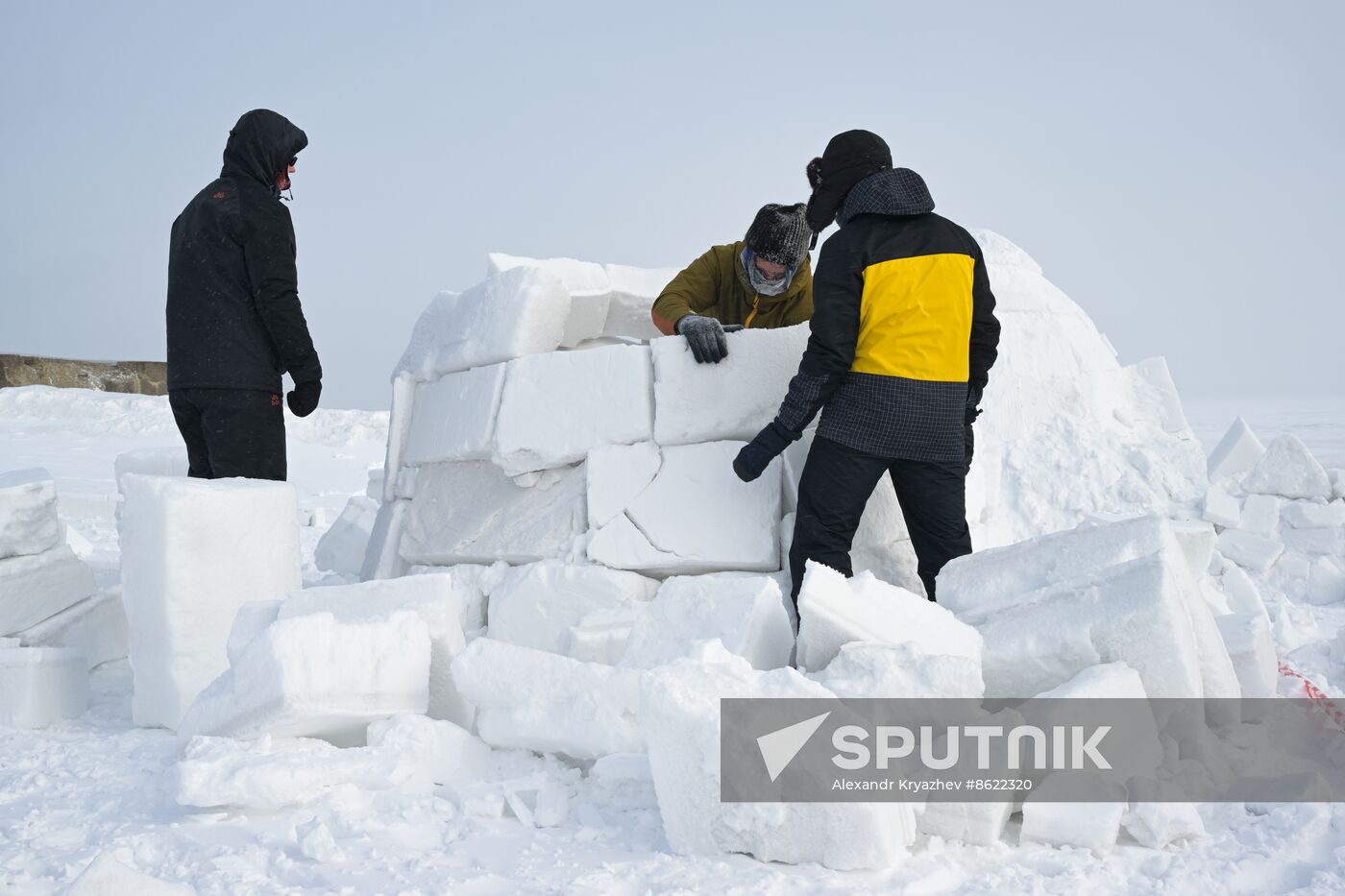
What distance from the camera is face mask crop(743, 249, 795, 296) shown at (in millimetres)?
4164

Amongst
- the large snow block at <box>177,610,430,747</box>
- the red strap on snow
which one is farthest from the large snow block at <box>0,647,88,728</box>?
the red strap on snow

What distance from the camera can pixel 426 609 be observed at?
2.90 meters

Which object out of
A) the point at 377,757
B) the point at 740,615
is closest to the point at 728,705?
the point at 740,615

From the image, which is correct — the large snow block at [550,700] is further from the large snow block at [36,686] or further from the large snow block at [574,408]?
the large snow block at [36,686]

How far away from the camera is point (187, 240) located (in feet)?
12.3

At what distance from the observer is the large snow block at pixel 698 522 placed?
3.62m

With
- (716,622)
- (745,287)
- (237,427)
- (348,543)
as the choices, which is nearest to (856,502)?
(716,622)

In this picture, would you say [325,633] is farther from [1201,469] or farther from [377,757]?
[1201,469]

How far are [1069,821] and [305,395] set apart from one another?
302 centimetres

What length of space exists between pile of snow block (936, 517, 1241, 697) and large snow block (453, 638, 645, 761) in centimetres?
93

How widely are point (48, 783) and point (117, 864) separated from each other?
44.1 inches

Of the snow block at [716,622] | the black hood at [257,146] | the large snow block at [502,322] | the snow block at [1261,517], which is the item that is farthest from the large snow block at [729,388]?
the snow block at [1261,517]

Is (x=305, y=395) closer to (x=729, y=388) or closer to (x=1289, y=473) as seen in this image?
(x=729, y=388)

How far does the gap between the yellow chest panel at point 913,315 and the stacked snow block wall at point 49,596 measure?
292 centimetres
